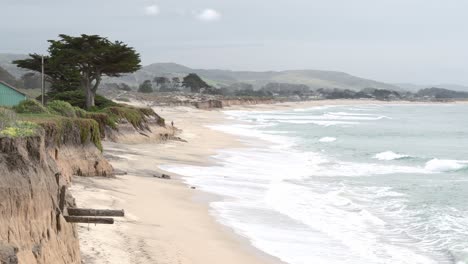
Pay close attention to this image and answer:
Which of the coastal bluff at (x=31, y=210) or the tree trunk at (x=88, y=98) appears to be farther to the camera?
the tree trunk at (x=88, y=98)

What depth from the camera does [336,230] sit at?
1372 centimetres

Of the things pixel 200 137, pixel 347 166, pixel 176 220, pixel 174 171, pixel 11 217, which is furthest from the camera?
pixel 200 137

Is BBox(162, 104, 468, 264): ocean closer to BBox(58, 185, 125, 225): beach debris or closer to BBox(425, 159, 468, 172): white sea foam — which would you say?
BBox(425, 159, 468, 172): white sea foam

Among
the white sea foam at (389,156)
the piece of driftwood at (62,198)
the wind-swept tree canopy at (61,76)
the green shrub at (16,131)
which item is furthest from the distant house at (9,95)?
the piece of driftwood at (62,198)

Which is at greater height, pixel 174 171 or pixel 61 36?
pixel 61 36

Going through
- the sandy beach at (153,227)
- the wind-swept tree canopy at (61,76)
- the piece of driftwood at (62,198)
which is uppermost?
the wind-swept tree canopy at (61,76)

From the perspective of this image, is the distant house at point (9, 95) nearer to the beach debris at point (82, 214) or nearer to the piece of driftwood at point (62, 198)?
the beach debris at point (82, 214)

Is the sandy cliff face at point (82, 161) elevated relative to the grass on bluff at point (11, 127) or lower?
lower

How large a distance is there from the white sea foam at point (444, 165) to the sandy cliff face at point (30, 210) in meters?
21.5

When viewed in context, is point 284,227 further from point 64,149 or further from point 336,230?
point 64,149

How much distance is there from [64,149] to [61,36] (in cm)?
2094

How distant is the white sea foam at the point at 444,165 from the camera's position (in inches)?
1047

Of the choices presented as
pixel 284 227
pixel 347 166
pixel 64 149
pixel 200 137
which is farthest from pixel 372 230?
pixel 200 137

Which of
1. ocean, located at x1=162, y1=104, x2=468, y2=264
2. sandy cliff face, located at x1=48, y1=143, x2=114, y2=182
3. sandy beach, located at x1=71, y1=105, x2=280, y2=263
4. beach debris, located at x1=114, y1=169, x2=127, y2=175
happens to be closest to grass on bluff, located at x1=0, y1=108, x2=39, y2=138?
sandy beach, located at x1=71, y1=105, x2=280, y2=263
